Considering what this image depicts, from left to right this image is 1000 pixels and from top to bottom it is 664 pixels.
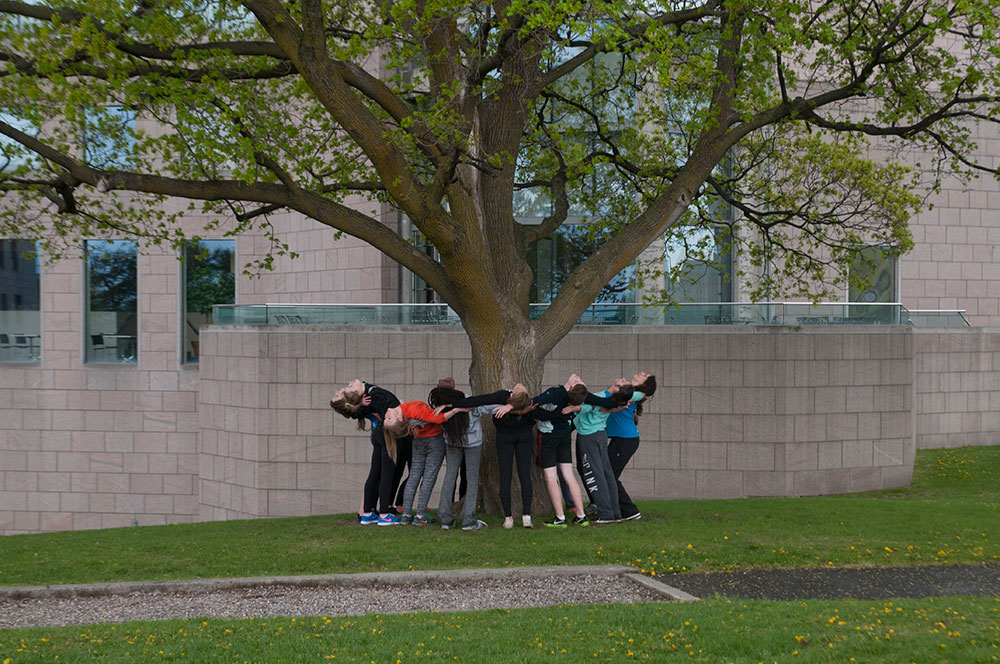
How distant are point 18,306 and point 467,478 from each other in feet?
43.9

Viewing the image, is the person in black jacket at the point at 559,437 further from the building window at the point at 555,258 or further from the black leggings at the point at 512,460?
the building window at the point at 555,258

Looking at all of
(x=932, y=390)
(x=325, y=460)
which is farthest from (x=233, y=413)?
(x=932, y=390)

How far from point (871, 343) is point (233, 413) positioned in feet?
34.6

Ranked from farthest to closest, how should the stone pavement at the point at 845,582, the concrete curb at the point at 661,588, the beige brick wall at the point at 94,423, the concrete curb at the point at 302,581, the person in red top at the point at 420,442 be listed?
the beige brick wall at the point at 94,423
the person in red top at the point at 420,442
the concrete curb at the point at 302,581
the stone pavement at the point at 845,582
the concrete curb at the point at 661,588

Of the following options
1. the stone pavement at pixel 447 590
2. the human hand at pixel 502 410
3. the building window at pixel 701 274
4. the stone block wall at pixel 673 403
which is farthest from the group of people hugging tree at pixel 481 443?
the building window at pixel 701 274

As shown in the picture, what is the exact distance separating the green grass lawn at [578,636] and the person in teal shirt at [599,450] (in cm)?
357

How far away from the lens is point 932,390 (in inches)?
781

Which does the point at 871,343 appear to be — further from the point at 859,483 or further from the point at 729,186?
the point at 729,186

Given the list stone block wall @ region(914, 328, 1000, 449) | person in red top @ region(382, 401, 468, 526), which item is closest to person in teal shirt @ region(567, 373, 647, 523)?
person in red top @ region(382, 401, 468, 526)

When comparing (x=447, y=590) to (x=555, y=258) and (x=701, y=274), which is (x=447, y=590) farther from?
(x=701, y=274)

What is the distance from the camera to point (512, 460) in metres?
10.4

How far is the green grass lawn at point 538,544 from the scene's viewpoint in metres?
8.71

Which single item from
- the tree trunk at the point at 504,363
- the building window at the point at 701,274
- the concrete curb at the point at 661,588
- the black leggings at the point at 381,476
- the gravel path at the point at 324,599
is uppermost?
the building window at the point at 701,274

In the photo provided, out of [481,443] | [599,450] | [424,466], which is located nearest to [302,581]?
[424,466]
